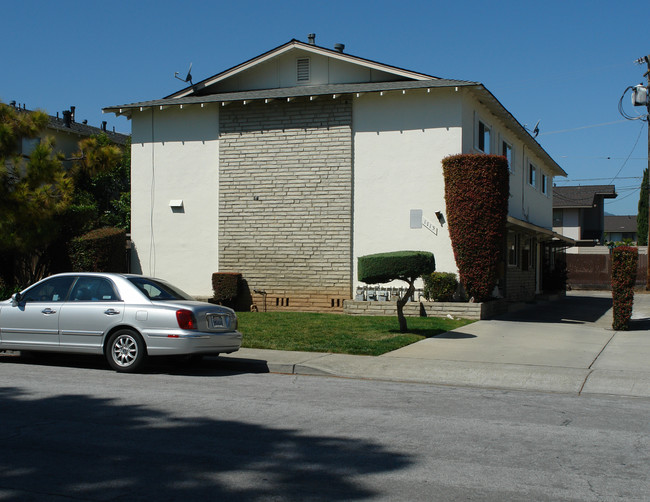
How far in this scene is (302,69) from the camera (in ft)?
71.2

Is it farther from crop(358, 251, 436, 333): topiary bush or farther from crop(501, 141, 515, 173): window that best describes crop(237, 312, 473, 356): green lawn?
crop(501, 141, 515, 173): window

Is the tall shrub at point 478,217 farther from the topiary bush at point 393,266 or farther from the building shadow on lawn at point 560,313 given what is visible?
the topiary bush at point 393,266

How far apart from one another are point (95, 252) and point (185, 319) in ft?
40.1

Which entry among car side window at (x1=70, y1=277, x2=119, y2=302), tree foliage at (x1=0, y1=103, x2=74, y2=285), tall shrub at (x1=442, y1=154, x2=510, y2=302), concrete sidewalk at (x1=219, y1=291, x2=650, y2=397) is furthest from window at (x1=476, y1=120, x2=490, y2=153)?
car side window at (x1=70, y1=277, x2=119, y2=302)

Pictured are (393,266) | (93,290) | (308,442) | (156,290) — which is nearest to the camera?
(308,442)

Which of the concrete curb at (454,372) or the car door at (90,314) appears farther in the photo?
the car door at (90,314)

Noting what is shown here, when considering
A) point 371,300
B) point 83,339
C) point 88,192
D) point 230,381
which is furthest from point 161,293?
point 88,192

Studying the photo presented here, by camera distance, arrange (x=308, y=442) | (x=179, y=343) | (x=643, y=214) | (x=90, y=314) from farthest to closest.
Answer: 1. (x=643, y=214)
2. (x=90, y=314)
3. (x=179, y=343)
4. (x=308, y=442)

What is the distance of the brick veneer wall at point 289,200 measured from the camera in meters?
20.2

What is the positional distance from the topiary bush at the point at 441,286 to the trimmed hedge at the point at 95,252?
9.75 meters

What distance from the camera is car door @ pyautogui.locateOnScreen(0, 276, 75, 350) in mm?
10617

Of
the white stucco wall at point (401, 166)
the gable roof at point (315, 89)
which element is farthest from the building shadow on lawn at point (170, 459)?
the gable roof at point (315, 89)

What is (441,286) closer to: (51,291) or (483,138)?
(483,138)

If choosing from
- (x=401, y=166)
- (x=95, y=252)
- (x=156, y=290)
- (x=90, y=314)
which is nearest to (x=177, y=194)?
(x=95, y=252)
